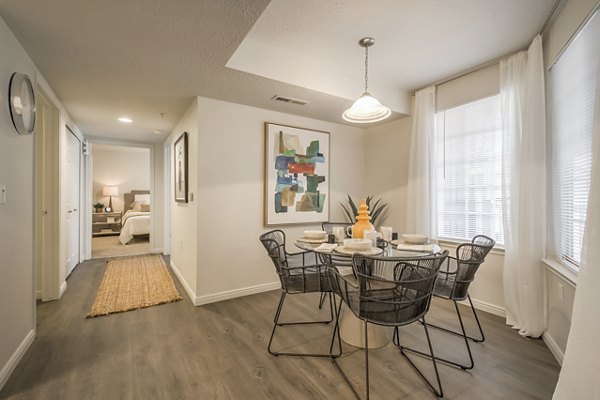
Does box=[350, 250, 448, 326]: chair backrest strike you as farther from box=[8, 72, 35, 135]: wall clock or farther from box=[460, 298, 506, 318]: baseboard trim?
box=[8, 72, 35, 135]: wall clock

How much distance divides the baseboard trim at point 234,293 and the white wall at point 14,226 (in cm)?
131

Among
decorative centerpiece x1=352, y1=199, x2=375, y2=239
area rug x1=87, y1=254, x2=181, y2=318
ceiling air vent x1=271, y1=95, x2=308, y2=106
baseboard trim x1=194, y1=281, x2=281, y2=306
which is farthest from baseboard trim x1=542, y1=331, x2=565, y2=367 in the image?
area rug x1=87, y1=254, x2=181, y2=318

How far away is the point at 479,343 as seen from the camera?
2.17m

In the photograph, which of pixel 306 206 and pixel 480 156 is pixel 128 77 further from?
pixel 480 156

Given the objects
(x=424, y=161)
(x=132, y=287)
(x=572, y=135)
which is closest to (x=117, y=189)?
(x=132, y=287)

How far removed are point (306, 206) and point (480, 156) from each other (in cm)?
201

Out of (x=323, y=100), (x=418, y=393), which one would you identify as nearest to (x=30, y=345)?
(x=418, y=393)

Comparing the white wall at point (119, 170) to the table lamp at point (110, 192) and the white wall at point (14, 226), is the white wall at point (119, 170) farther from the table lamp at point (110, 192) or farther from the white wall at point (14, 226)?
the white wall at point (14, 226)

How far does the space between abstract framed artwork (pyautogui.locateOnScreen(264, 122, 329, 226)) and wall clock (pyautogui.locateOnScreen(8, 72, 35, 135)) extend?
79.4 inches

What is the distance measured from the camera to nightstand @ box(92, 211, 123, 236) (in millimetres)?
7160

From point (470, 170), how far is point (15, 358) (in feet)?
13.5

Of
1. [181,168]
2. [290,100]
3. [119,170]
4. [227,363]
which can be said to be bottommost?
[227,363]

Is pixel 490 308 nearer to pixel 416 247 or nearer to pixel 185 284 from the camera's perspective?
pixel 416 247

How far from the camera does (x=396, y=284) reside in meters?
1.58
